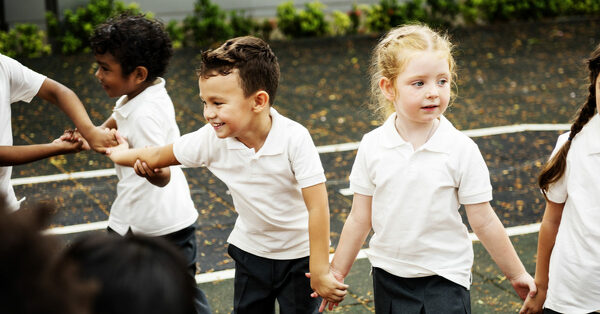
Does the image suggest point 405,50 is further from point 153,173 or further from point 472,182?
point 153,173

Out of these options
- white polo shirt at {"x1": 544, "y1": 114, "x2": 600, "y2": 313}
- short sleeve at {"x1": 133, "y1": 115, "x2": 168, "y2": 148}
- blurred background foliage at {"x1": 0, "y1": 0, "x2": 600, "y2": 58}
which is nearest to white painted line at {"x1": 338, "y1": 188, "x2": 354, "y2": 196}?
short sleeve at {"x1": 133, "y1": 115, "x2": 168, "y2": 148}

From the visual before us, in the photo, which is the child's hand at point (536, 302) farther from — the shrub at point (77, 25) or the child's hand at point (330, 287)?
the shrub at point (77, 25)

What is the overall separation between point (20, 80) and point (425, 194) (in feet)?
6.72

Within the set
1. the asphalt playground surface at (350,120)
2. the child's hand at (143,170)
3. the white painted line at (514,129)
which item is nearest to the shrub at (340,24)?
the asphalt playground surface at (350,120)

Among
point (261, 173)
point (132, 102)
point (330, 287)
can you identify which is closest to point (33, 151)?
point (132, 102)

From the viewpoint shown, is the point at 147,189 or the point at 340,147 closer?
the point at 147,189

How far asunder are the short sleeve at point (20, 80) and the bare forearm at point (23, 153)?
0.26m

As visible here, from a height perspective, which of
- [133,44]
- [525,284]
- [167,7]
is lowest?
[167,7]

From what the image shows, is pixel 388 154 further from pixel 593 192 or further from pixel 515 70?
pixel 515 70

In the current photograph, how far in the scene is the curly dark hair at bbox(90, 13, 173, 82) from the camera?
390 cm

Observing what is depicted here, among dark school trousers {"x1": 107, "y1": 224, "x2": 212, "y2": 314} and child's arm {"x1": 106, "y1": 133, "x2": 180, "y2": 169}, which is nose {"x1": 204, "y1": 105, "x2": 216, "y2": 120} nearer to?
child's arm {"x1": 106, "y1": 133, "x2": 180, "y2": 169}

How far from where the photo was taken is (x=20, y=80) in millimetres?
3680

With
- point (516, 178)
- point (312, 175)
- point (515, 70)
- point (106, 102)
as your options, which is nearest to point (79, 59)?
point (106, 102)

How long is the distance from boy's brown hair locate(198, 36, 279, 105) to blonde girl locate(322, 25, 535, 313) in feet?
1.75
